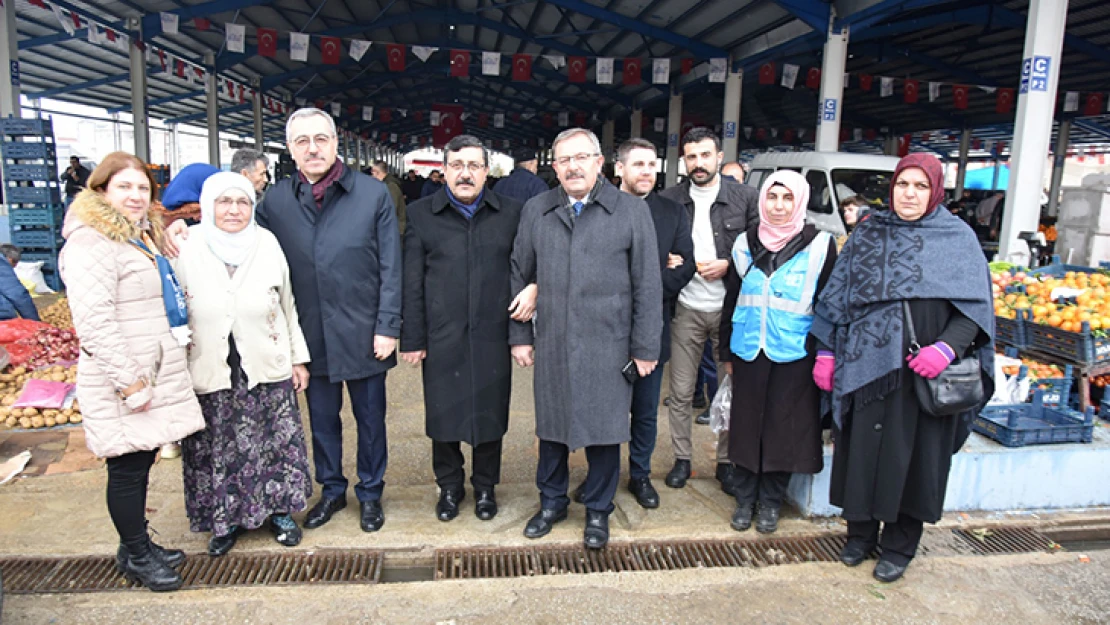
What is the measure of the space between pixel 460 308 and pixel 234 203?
1.01 meters

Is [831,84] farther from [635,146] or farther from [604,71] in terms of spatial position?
[635,146]

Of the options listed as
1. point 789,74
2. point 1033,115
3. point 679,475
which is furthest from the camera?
point 789,74

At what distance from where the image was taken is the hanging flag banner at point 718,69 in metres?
14.2

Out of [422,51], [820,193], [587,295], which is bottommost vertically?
[587,295]

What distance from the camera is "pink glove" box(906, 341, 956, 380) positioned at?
2.61m

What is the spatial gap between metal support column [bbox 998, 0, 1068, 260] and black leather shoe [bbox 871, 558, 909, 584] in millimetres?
5233

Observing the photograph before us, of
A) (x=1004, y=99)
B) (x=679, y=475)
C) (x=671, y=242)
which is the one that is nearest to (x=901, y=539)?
(x=679, y=475)

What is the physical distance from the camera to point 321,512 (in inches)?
126

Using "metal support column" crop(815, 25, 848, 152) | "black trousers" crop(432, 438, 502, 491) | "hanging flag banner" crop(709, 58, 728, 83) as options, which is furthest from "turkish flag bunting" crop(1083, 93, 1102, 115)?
"black trousers" crop(432, 438, 502, 491)

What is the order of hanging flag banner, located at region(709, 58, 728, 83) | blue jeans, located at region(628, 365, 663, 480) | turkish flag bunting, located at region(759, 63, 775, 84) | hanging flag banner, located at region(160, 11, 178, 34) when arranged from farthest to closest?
hanging flag banner, located at region(709, 58, 728, 83) < turkish flag bunting, located at region(759, 63, 775, 84) < hanging flag banner, located at region(160, 11, 178, 34) < blue jeans, located at region(628, 365, 663, 480)

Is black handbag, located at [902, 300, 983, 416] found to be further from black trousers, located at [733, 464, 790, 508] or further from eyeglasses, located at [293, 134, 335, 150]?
eyeglasses, located at [293, 134, 335, 150]

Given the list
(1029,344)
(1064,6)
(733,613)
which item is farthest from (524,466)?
(1064,6)

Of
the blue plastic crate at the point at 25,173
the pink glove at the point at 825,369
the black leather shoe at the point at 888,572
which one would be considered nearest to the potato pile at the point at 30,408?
the pink glove at the point at 825,369

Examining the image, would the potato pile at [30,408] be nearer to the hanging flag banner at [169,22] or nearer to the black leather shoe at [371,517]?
the black leather shoe at [371,517]
